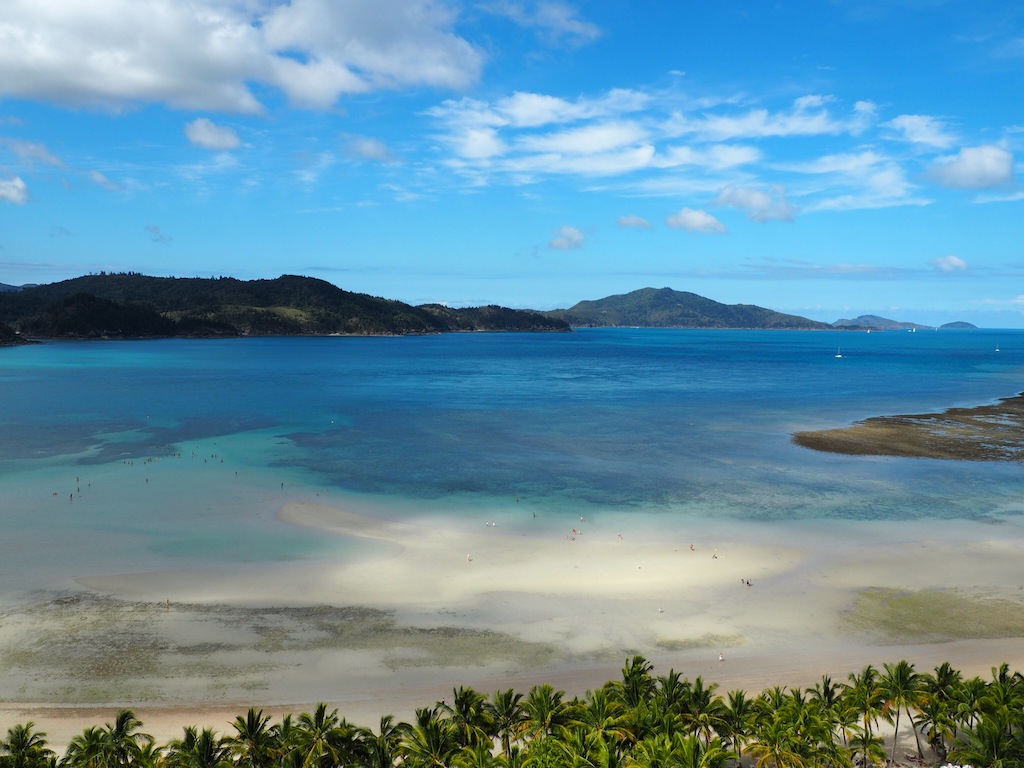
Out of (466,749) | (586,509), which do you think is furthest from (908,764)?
(586,509)

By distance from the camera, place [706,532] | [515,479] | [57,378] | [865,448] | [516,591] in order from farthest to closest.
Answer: [57,378] → [865,448] → [515,479] → [706,532] → [516,591]

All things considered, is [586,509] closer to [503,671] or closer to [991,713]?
[503,671]

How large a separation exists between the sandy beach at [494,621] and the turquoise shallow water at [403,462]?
539 centimetres

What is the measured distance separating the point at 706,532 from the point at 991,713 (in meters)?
25.3

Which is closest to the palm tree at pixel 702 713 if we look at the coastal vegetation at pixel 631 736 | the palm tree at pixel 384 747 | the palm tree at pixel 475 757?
the coastal vegetation at pixel 631 736

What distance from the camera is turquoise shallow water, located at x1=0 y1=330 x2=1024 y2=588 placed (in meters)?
46.2

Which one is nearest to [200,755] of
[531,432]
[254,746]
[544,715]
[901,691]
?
[254,746]

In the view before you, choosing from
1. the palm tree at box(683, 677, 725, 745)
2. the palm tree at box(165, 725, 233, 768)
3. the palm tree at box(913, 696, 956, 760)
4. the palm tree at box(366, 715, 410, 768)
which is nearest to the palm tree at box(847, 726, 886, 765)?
the palm tree at box(913, 696, 956, 760)

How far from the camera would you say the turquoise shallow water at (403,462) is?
4616cm

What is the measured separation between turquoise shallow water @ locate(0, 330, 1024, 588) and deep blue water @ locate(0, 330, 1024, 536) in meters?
0.34

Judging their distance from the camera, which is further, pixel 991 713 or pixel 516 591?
pixel 516 591

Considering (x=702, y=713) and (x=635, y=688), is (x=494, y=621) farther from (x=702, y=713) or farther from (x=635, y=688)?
(x=702, y=713)

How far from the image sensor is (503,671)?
2823 centimetres

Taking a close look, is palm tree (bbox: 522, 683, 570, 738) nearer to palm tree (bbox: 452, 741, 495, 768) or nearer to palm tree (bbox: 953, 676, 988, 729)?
palm tree (bbox: 452, 741, 495, 768)
